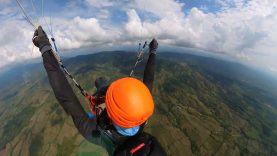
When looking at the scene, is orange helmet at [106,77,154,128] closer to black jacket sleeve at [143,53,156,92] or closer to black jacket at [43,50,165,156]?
black jacket at [43,50,165,156]

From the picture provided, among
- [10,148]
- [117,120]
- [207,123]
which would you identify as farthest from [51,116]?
[117,120]

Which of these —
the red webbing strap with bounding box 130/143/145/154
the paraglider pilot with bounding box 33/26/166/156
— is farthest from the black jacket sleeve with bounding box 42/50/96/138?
the red webbing strap with bounding box 130/143/145/154

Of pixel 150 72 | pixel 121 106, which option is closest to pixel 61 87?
pixel 121 106

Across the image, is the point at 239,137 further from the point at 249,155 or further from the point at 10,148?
the point at 10,148

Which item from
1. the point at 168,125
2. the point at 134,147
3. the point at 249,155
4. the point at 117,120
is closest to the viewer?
the point at 134,147

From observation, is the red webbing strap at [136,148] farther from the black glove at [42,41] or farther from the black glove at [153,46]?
the black glove at [153,46]

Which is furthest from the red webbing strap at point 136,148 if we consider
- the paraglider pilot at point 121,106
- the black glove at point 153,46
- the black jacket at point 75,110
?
the black glove at point 153,46
